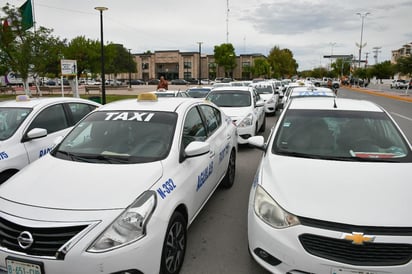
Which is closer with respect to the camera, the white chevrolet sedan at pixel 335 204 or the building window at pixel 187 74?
the white chevrolet sedan at pixel 335 204

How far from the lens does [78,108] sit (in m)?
5.85

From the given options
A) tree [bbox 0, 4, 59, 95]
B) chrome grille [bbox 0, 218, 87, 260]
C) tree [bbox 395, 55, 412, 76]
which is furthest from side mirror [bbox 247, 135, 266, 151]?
tree [bbox 395, 55, 412, 76]

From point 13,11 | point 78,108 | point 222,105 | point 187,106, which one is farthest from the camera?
point 13,11

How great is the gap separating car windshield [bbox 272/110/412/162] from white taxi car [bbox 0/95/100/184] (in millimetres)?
3416

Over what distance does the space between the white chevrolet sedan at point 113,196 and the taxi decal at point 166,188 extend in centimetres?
1

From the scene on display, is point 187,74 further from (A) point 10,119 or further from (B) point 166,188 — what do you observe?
(B) point 166,188

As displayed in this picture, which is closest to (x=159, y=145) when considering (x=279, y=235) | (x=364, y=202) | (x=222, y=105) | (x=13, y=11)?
(x=279, y=235)

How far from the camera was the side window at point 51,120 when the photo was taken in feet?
16.0

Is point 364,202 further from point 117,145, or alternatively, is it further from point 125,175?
point 117,145

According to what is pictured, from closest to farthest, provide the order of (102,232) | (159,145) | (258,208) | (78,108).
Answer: (102,232), (258,208), (159,145), (78,108)

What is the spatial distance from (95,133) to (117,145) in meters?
0.43

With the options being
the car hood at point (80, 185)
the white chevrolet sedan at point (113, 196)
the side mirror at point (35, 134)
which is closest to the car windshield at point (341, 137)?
the white chevrolet sedan at point (113, 196)

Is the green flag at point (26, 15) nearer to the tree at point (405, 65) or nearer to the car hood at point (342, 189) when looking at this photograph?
the car hood at point (342, 189)

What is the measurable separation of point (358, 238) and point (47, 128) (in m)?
4.68
